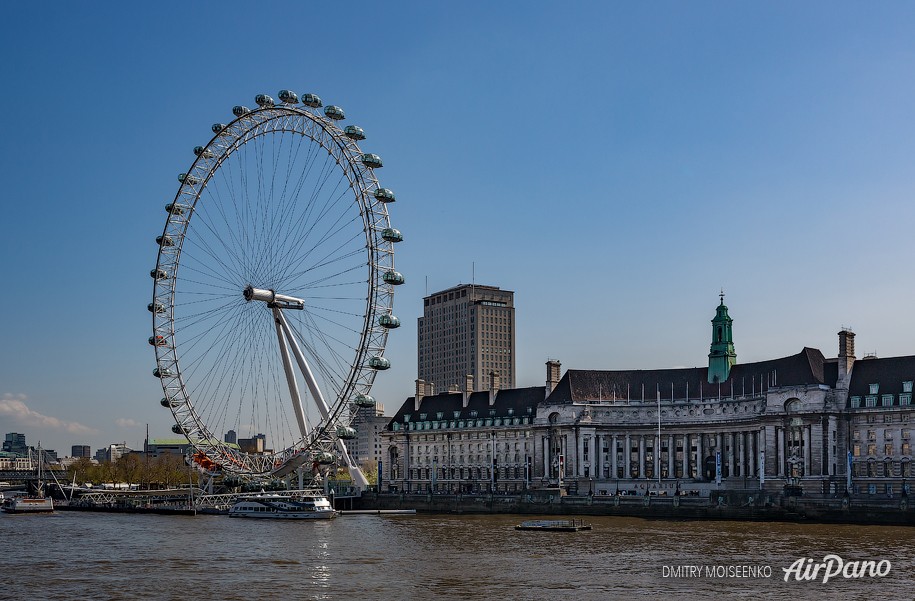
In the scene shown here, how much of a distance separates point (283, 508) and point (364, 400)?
21.0m

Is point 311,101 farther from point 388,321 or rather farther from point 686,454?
point 686,454

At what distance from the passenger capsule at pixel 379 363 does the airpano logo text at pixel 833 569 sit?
4693 cm

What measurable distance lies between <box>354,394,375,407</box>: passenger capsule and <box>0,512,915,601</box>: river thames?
11397 mm

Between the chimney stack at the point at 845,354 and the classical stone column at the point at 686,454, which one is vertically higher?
the chimney stack at the point at 845,354

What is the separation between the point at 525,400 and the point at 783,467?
140 ft

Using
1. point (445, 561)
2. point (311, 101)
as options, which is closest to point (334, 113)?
point (311, 101)

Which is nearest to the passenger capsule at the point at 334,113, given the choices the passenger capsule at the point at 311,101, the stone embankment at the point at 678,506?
the passenger capsule at the point at 311,101

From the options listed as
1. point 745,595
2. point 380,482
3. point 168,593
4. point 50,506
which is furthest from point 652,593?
point 380,482

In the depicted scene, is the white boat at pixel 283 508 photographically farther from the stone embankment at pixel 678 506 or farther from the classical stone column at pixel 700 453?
the classical stone column at pixel 700 453

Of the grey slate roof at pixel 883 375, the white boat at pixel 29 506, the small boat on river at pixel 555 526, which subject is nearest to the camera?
the small boat on river at pixel 555 526

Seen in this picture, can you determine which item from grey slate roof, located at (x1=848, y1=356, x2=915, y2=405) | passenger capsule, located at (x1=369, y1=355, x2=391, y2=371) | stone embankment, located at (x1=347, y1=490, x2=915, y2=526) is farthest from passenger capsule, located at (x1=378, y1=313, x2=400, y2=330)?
grey slate roof, located at (x1=848, y1=356, x2=915, y2=405)

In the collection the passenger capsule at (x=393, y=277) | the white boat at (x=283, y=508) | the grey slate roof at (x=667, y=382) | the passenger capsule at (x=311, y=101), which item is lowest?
the white boat at (x=283, y=508)

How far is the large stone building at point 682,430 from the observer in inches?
5236

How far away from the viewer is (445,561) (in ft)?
228
